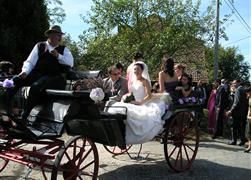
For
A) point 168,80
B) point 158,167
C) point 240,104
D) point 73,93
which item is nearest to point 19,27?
point 168,80

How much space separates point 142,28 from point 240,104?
4.81 meters

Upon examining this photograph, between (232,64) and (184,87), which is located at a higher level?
(232,64)

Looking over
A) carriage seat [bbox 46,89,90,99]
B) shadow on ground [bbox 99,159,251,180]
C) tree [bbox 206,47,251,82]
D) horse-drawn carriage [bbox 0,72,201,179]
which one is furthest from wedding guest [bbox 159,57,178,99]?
tree [bbox 206,47,251,82]

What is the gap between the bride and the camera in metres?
6.70

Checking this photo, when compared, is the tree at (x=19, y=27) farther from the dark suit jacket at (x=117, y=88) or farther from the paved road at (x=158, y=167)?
the dark suit jacket at (x=117, y=88)

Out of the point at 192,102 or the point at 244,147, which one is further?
the point at 244,147

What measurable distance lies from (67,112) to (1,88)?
87 centimetres

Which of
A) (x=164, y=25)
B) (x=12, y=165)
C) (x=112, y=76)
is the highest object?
(x=164, y=25)

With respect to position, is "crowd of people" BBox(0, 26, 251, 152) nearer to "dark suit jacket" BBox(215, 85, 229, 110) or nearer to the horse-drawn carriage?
the horse-drawn carriage

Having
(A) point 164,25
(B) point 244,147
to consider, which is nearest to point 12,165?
(B) point 244,147

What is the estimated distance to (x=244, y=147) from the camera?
11.1 metres

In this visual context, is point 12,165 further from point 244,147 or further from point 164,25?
point 164,25

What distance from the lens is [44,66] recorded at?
6152mm

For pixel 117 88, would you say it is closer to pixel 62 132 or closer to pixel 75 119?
pixel 75 119
